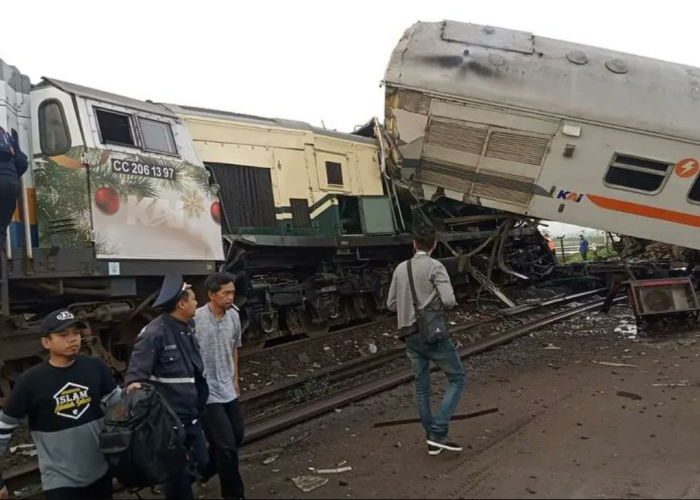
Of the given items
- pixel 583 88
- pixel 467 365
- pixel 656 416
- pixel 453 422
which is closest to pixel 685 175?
pixel 583 88

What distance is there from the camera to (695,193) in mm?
9508

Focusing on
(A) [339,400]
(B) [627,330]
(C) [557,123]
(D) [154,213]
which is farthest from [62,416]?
(B) [627,330]

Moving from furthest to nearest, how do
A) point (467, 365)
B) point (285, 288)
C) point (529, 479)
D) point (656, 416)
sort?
point (285, 288) < point (467, 365) < point (656, 416) < point (529, 479)

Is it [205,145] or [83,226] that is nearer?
[83,226]

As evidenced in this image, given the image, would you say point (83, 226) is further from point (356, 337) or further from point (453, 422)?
point (356, 337)

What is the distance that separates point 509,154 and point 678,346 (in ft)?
12.2

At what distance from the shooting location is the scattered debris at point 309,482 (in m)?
4.34

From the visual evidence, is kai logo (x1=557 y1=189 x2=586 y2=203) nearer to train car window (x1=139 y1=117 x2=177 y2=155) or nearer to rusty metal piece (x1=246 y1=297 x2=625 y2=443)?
rusty metal piece (x1=246 y1=297 x2=625 y2=443)

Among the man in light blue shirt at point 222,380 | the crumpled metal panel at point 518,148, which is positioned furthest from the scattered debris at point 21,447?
the crumpled metal panel at point 518,148

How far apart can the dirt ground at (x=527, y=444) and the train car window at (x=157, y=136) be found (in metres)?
3.70

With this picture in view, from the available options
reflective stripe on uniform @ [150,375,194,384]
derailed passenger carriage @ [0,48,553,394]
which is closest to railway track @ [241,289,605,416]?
derailed passenger carriage @ [0,48,553,394]

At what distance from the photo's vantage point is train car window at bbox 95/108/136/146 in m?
6.85

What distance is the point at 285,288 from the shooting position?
30.2ft

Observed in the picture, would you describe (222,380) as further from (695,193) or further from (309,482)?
(695,193)
